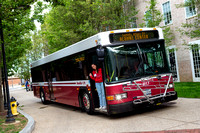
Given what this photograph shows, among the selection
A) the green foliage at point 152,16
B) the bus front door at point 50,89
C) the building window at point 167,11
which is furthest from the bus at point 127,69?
the building window at point 167,11

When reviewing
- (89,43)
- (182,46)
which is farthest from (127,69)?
(182,46)

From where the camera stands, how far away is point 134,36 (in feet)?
28.4

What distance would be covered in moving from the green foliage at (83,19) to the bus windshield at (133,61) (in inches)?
521

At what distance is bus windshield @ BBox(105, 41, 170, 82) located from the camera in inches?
317

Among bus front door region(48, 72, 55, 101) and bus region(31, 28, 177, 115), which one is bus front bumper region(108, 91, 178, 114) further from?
bus front door region(48, 72, 55, 101)

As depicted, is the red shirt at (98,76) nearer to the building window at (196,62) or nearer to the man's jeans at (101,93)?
the man's jeans at (101,93)

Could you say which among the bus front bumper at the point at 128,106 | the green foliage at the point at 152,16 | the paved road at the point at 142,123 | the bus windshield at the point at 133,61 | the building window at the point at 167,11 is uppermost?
the building window at the point at 167,11

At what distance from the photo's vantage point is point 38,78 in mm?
17688

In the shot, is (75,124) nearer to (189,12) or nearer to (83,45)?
(83,45)

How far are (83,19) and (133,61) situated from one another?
58.6 ft

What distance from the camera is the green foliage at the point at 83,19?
22219mm

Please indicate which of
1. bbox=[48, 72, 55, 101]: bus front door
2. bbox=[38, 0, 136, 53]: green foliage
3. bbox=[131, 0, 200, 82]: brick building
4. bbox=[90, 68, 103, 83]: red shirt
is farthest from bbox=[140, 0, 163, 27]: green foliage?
bbox=[90, 68, 103, 83]: red shirt

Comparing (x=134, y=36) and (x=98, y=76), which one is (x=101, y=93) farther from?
(x=134, y=36)

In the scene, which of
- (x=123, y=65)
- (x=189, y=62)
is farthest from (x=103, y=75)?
(x=189, y=62)
